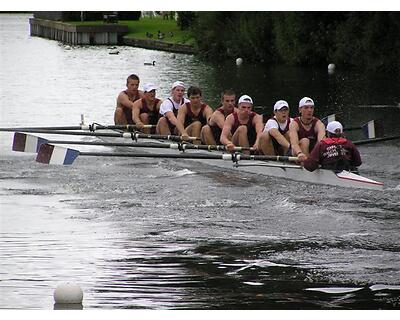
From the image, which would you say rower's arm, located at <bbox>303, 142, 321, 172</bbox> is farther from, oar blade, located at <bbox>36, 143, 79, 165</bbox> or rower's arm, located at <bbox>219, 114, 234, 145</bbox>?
oar blade, located at <bbox>36, 143, 79, 165</bbox>

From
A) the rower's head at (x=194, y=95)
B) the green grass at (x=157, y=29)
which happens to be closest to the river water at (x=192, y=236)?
the rower's head at (x=194, y=95)

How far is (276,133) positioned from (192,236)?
3.23 meters

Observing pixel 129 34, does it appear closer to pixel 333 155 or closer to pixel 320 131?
pixel 320 131

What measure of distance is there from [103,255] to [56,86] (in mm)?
23177

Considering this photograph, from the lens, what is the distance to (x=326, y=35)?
3853cm

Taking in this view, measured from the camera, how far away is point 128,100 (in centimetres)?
1919

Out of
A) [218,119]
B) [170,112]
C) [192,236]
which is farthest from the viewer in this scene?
[170,112]

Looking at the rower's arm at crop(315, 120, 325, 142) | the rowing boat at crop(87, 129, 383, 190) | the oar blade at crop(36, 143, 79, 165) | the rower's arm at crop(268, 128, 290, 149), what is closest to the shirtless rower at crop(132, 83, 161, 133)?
the rowing boat at crop(87, 129, 383, 190)

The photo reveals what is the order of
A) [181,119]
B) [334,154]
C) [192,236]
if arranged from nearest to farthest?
[192,236]
[334,154]
[181,119]

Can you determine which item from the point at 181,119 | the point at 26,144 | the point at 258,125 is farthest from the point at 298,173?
the point at 26,144

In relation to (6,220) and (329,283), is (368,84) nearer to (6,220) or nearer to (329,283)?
(6,220)

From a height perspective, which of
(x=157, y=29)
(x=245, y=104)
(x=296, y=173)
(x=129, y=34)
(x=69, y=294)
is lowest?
(x=69, y=294)

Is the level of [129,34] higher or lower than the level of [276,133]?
higher

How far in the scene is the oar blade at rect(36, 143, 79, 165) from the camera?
14.9 m
